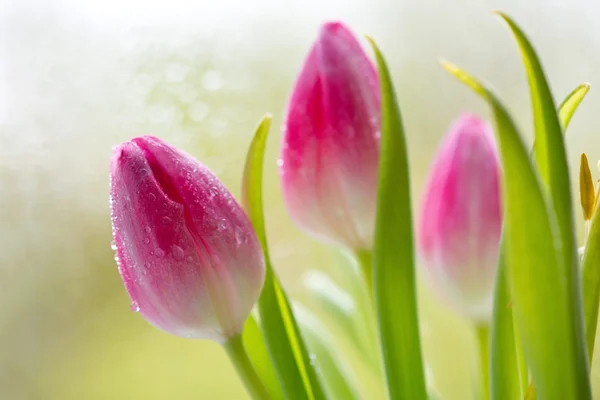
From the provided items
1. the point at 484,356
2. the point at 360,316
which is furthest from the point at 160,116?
the point at 484,356

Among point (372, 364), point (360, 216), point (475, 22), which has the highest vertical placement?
point (475, 22)

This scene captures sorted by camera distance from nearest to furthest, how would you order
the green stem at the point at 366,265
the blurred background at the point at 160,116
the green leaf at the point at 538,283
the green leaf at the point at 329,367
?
the green leaf at the point at 538,283
the green stem at the point at 366,265
the green leaf at the point at 329,367
the blurred background at the point at 160,116

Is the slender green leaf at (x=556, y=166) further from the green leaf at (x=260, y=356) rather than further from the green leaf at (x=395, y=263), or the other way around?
the green leaf at (x=260, y=356)

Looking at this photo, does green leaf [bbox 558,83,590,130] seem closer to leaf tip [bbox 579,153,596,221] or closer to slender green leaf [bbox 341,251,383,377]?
leaf tip [bbox 579,153,596,221]

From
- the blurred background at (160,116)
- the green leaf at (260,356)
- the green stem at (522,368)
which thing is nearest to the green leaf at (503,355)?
the green stem at (522,368)

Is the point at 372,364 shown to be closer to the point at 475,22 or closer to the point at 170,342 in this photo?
the point at 170,342

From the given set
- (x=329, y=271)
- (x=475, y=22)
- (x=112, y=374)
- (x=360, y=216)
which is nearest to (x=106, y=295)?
(x=112, y=374)
